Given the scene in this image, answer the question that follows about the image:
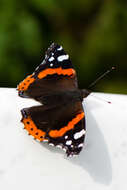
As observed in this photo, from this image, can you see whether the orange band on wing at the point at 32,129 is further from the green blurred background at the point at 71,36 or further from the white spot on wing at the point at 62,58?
the green blurred background at the point at 71,36

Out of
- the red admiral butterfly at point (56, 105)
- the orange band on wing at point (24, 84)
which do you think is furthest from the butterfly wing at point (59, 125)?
the orange band on wing at point (24, 84)

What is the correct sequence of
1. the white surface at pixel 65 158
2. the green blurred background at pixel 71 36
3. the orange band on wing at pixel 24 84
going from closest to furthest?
the white surface at pixel 65 158, the orange band on wing at pixel 24 84, the green blurred background at pixel 71 36

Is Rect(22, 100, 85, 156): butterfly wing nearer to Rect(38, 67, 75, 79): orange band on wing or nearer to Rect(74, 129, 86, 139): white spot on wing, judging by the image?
Rect(74, 129, 86, 139): white spot on wing

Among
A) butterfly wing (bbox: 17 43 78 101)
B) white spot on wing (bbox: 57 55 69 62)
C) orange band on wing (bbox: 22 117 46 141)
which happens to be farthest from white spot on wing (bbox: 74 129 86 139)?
white spot on wing (bbox: 57 55 69 62)

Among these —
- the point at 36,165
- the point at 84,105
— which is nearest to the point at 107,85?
the point at 84,105

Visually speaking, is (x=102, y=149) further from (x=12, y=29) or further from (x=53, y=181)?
(x=12, y=29)
